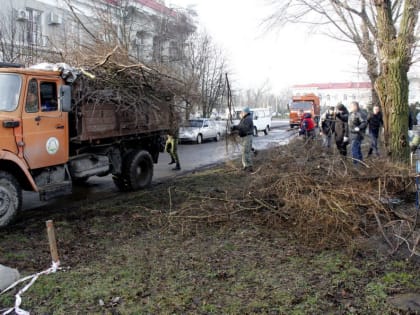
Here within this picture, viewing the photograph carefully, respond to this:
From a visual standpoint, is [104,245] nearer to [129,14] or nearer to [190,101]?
[190,101]

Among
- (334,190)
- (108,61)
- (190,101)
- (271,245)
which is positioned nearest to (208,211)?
(271,245)

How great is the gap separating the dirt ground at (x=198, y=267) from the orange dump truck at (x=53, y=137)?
672mm

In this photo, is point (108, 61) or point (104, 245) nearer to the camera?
point (104, 245)

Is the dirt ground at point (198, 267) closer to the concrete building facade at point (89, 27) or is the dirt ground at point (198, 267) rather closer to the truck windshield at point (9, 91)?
the truck windshield at point (9, 91)

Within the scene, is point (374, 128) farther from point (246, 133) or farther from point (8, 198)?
point (8, 198)

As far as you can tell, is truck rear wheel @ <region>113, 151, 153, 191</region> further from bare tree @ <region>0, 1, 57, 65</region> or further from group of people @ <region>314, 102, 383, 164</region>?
bare tree @ <region>0, 1, 57, 65</region>

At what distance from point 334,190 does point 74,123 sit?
4.80 m

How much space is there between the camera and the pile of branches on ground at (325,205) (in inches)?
224

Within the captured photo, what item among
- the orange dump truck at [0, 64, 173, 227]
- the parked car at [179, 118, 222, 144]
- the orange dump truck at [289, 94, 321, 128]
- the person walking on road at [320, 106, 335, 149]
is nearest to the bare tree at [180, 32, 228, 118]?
the parked car at [179, 118, 222, 144]

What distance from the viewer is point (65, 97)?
7.27 m

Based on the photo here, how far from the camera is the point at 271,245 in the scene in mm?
5559

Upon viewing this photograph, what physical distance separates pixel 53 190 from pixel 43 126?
110 centimetres

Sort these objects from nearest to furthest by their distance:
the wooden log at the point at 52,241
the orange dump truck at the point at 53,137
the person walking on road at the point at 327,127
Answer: the wooden log at the point at 52,241, the orange dump truck at the point at 53,137, the person walking on road at the point at 327,127

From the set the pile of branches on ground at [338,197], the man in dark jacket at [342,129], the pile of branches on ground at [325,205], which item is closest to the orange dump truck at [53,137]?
the pile of branches on ground at [325,205]
